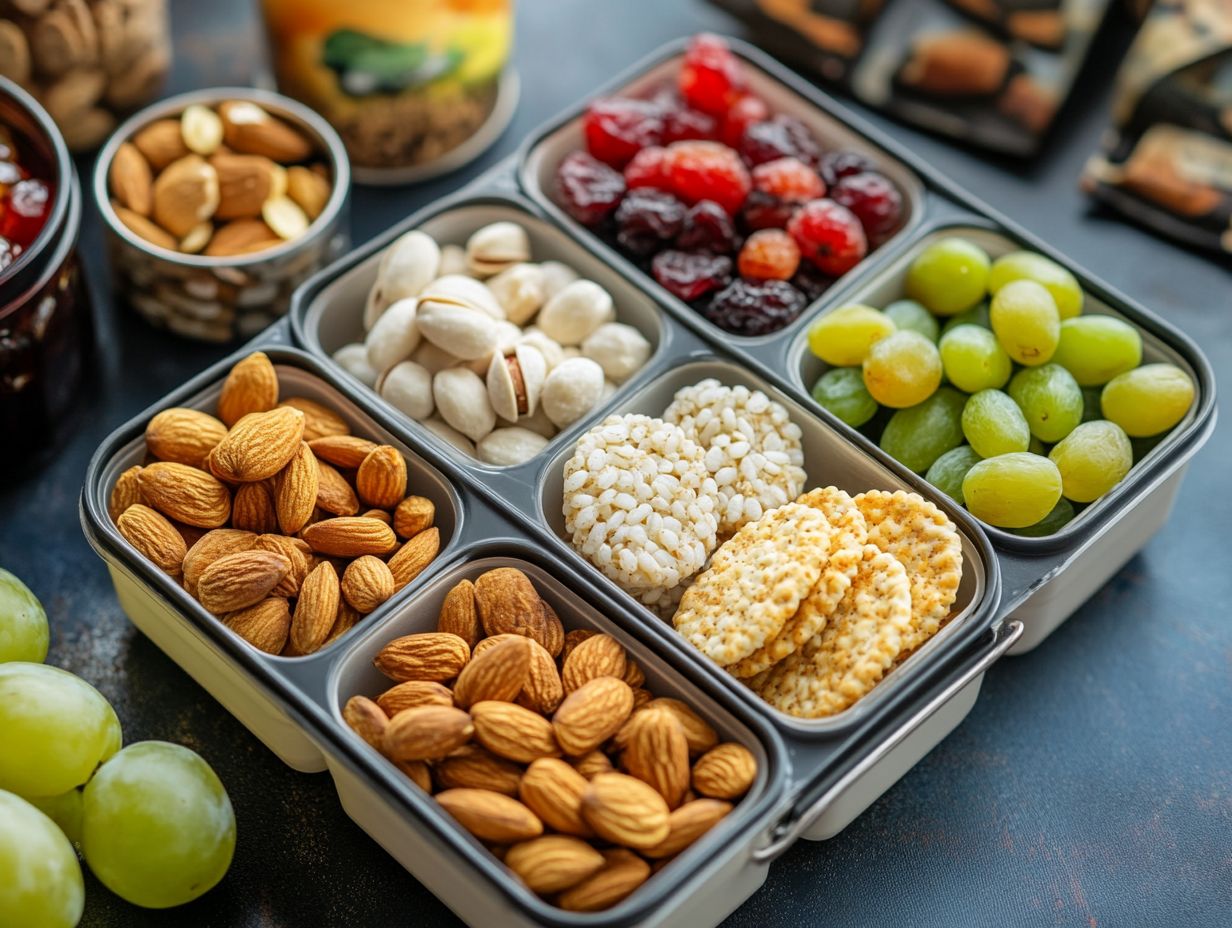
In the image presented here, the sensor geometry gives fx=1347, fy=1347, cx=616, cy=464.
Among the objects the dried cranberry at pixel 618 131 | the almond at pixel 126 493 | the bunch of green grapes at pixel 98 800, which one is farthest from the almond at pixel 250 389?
the dried cranberry at pixel 618 131

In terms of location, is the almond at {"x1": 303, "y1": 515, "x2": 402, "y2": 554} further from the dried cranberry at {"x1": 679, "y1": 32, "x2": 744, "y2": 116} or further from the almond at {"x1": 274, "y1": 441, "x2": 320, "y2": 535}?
the dried cranberry at {"x1": 679, "y1": 32, "x2": 744, "y2": 116}

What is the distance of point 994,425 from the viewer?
4.58 feet

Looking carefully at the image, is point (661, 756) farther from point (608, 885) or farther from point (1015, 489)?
point (1015, 489)

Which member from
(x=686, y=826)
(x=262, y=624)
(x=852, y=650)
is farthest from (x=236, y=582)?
(x=852, y=650)

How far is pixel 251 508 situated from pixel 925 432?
71cm

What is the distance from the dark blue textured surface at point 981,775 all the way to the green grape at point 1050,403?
0.26 metres

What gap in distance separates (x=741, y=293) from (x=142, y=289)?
2.43ft

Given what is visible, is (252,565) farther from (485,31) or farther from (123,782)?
(485,31)

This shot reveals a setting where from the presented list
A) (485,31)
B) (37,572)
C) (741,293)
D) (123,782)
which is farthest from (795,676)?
(485,31)

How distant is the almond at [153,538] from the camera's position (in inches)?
50.6

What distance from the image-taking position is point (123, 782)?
117cm

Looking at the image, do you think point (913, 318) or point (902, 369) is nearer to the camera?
point (902, 369)

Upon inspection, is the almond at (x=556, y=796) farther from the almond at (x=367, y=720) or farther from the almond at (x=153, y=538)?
the almond at (x=153, y=538)

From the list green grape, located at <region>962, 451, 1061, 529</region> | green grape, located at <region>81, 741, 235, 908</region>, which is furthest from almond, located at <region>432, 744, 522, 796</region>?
green grape, located at <region>962, 451, 1061, 529</region>
